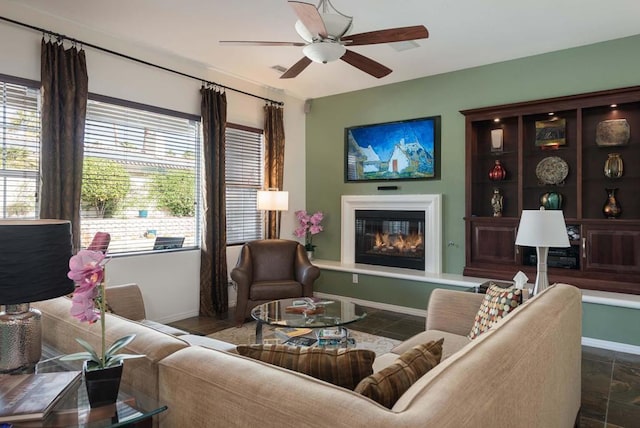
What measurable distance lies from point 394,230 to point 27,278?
4707 millimetres

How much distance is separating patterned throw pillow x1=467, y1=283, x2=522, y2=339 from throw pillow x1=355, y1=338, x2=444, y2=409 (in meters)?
Answer: 0.96

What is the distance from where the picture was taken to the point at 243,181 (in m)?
5.48

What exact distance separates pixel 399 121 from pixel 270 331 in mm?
3174

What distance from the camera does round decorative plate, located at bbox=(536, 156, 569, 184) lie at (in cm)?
439

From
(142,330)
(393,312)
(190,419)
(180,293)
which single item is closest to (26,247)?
(142,330)

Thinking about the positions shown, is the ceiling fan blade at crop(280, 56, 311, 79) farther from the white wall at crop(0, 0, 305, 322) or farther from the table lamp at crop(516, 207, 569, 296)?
the table lamp at crop(516, 207, 569, 296)

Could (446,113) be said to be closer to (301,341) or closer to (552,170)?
(552,170)

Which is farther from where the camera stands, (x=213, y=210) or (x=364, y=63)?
(x=213, y=210)

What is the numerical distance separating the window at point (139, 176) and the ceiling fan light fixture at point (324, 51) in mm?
2310

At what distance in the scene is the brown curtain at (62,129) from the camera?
342cm

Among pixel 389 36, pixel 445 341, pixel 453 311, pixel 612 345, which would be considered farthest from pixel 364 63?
pixel 612 345

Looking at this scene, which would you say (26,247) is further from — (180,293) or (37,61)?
(180,293)

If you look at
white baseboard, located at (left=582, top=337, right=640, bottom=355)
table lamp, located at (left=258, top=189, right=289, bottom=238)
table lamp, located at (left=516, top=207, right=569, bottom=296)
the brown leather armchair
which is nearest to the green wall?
white baseboard, located at (left=582, top=337, right=640, bottom=355)

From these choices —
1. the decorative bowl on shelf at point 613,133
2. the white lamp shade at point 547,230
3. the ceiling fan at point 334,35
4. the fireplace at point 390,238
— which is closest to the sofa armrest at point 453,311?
the white lamp shade at point 547,230
